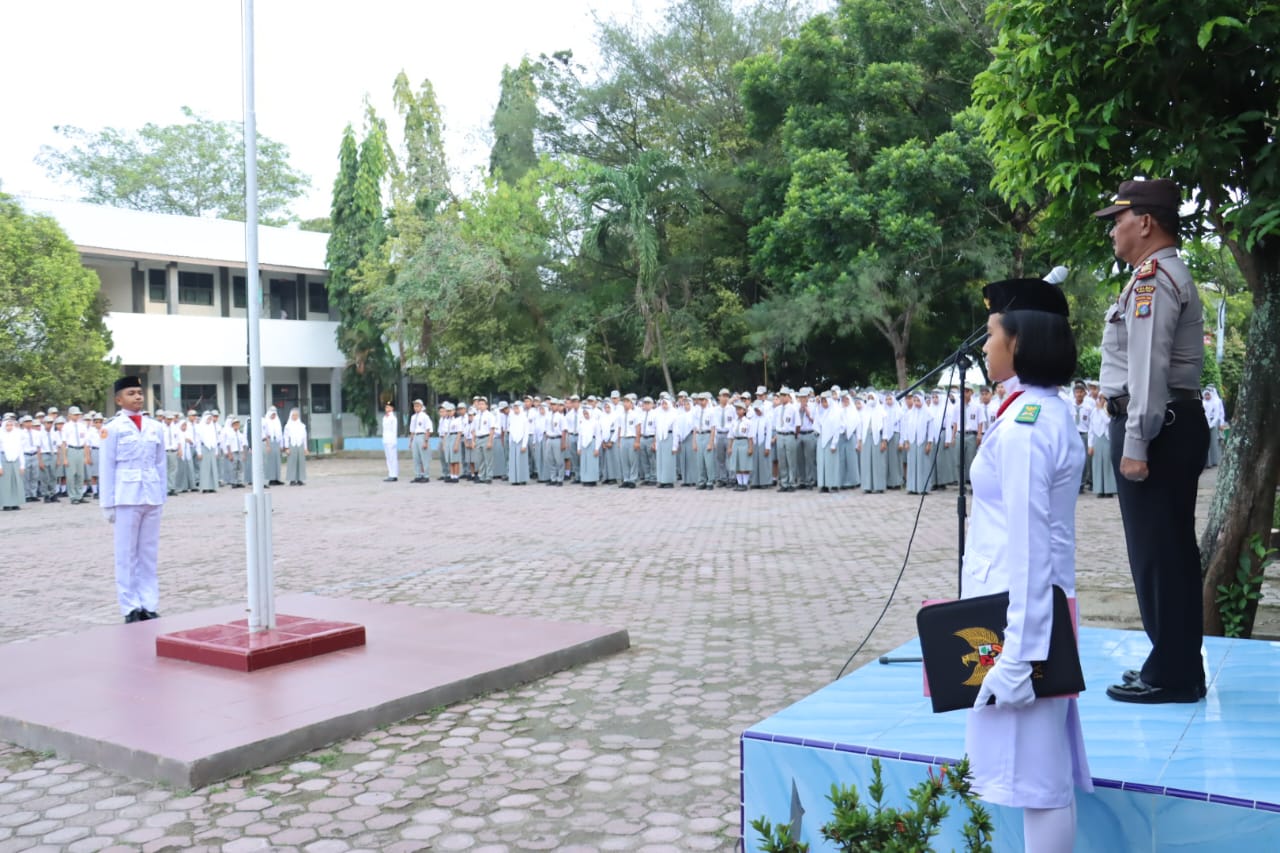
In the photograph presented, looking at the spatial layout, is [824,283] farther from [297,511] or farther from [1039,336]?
[1039,336]

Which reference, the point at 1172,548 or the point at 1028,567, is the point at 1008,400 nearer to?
the point at 1028,567

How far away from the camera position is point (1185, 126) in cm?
519

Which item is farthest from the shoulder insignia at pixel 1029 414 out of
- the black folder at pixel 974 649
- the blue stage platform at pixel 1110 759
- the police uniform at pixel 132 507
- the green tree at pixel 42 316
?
the green tree at pixel 42 316

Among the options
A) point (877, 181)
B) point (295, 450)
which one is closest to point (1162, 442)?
point (877, 181)

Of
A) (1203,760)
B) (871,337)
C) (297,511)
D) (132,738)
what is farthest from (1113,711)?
(871,337)

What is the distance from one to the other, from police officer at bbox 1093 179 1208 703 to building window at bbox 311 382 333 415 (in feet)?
117

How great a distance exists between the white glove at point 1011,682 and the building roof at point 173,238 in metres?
29.6

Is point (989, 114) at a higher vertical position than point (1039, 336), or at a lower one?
higher

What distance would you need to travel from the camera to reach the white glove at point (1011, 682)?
261cm

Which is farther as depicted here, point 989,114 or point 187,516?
point 187,516

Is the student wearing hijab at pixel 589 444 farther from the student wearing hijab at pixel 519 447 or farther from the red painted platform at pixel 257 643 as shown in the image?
the red painted platform at pixel 257 643

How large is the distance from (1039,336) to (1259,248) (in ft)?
11.1

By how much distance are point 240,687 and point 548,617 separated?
104 inches

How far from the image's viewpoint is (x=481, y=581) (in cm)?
949
